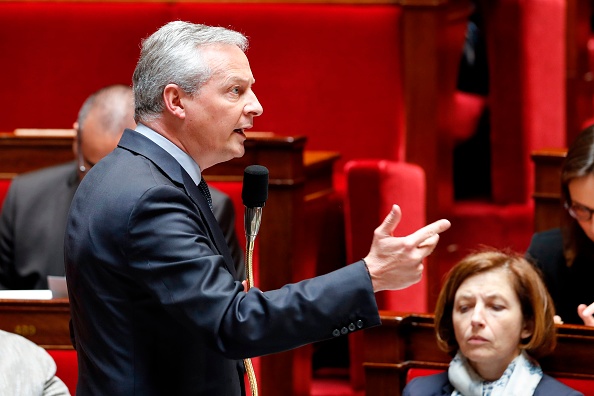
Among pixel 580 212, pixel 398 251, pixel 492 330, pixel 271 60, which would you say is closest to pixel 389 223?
pixel 398 251

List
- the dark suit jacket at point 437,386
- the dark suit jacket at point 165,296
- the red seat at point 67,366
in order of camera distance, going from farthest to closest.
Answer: the red seat at point 67,366 → the dark suit jacket at point 437,386 → the dark suit jacket at point 165,296

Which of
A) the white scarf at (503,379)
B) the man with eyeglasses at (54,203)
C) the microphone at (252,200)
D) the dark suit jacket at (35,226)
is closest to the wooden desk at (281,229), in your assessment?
the man with eyeglasses at (54,203)

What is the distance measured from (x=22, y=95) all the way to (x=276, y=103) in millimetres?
369

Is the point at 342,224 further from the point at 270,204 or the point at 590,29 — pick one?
the point at 590,29

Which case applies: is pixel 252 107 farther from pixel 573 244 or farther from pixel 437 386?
pixel 573 244

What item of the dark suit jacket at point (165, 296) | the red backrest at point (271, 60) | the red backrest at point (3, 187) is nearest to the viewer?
the dark suit jacket at point (165, 296)

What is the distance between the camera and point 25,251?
117cm

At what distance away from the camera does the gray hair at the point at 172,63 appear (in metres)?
0.57

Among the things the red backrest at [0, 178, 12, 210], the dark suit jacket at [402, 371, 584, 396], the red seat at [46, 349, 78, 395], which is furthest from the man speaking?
the red backrest at [0, 178, 12, 210]

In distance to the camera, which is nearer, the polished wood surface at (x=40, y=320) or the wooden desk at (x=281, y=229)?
the polished wood surface at (x=40, y=320)

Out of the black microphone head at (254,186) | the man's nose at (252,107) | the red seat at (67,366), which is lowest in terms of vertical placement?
the red seat at (67,366)

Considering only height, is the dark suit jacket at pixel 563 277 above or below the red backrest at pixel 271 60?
below

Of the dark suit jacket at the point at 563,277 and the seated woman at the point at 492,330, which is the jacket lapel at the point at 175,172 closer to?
the seated woman at the point at 492,330

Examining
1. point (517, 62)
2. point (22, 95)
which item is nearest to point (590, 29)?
point (517, 62)
